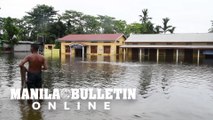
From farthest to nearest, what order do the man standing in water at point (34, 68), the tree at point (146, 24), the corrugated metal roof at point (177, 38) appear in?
the tree at point (146, 24) → the corrugated metal roof at point (177, 38) → the man standing in water at point (34, 68)

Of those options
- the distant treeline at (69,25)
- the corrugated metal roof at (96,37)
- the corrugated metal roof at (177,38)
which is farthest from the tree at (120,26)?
the corrugated metal roof at (177,38)

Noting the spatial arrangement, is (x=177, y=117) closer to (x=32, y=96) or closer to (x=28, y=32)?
(x=32, y=96)

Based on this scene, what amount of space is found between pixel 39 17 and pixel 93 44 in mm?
30571

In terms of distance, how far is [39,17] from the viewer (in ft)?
285

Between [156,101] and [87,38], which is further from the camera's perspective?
[87,38]

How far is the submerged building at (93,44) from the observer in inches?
2410

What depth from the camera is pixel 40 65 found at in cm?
970

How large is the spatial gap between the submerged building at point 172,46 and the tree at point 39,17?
33.8 m

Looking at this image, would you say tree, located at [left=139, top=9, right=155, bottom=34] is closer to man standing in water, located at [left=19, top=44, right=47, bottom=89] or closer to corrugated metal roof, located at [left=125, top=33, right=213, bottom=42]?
corrugated metal roof, located at [left=125, top=33, right=213, bottom=42]

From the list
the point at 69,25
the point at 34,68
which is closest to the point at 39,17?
the point at 69,25

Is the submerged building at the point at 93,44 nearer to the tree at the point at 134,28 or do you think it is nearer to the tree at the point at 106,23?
the tree at the point at 134,28

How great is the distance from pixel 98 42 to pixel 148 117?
53.8 meters

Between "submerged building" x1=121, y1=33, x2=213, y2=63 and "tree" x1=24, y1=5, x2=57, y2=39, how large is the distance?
1329 inches

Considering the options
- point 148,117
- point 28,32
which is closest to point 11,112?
point 148,117
